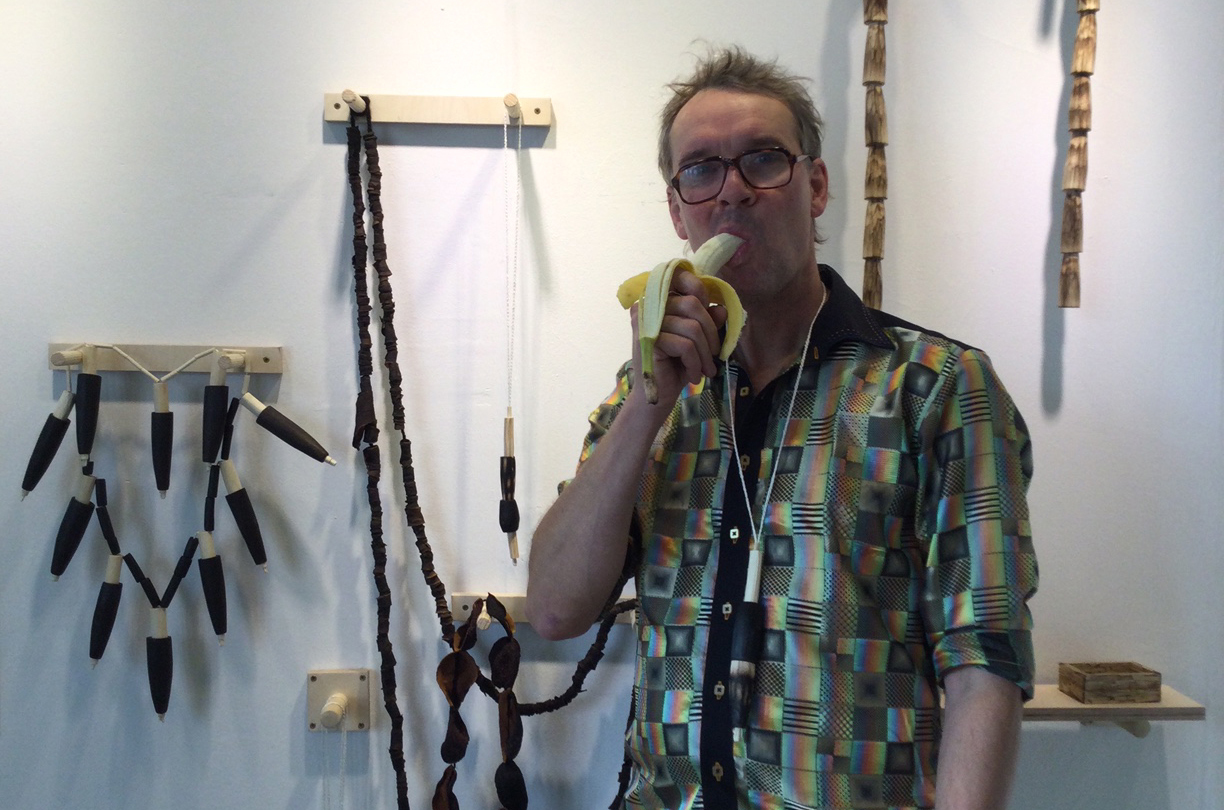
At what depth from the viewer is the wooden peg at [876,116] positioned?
4.98 ft

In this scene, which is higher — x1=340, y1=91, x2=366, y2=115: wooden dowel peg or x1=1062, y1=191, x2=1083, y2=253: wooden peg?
x1=340, y1=91, x2=366, y2=115: wooden dowel peg

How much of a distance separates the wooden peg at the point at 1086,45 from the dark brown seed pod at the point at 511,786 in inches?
61.7

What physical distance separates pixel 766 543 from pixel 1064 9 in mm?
1197

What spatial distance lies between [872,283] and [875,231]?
9 centimetres

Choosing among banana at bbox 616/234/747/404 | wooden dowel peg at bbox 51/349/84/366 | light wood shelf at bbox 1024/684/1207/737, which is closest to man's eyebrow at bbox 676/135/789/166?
banana at bbox 616/234/747/404

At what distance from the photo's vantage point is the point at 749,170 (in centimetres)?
110

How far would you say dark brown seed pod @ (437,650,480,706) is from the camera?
151cm

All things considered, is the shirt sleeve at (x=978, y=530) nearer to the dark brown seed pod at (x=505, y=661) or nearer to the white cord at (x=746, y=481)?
the white cord at (x=746, y=481)

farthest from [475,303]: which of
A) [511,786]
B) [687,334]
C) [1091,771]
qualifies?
[1091,771]

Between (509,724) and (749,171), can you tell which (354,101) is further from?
(509,724)

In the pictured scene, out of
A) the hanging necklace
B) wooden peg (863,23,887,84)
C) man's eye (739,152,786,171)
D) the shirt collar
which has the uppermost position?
wooden peg (863,23,887,84)

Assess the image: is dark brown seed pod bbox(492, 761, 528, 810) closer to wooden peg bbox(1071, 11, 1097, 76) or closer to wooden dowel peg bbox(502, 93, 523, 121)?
wooden dowel peg bbox(502, 93, 523, 121)

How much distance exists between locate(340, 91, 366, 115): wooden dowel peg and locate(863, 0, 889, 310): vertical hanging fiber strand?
2.92ft

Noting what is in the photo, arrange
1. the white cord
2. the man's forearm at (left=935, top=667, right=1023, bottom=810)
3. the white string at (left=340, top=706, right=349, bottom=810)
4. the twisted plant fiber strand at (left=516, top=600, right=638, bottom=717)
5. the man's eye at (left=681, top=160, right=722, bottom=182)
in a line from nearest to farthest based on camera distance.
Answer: the man's forearm at (left=935, top=667, right=1023, bottom=810) < the white cord < the man's eye at (left=681, top=160, right=722, bottom=182) < the twisted plant fiber strand at (left=516, top=600, right=638, bottom=717) < the white string at (left=340, top=706, right=349, bottom=810)
